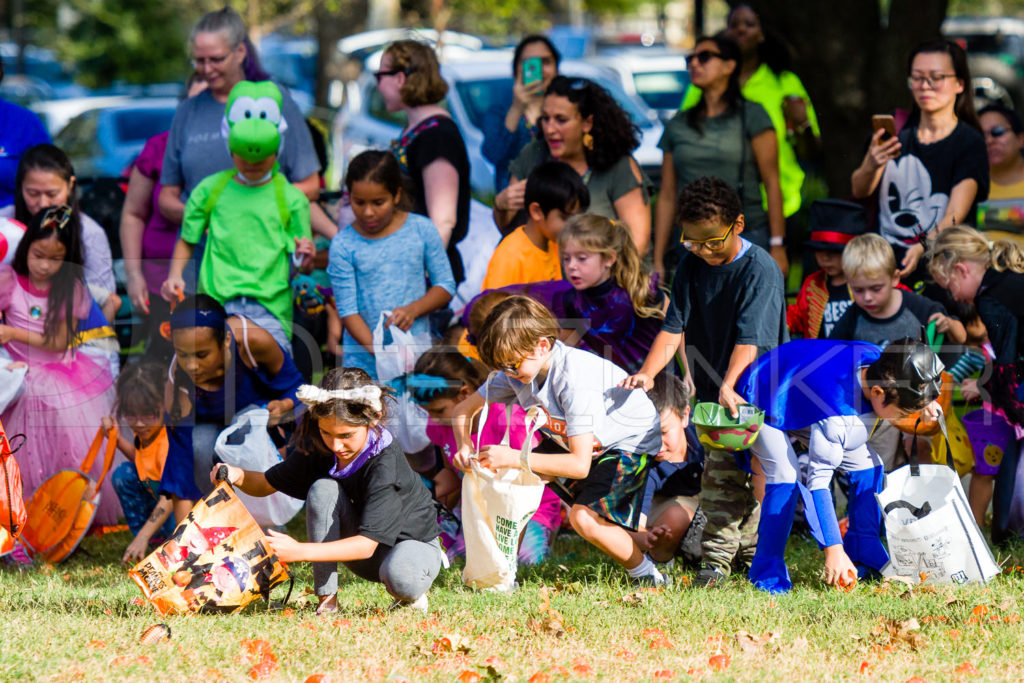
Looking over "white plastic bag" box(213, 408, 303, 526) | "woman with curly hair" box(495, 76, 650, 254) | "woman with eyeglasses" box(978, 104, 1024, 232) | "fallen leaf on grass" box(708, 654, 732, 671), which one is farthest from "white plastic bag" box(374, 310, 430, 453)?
"woman with eyeglasses" box(978, 104, 1024, 232)

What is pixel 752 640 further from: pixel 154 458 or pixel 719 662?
pixel 154 458

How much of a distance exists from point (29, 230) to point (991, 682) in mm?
4515

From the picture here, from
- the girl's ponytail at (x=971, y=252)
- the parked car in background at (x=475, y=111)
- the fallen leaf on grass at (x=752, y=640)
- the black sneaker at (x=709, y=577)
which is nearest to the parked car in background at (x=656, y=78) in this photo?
the parked car in background at (x=475, y=111)

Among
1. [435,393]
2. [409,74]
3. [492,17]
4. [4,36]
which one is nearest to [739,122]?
[409,74]

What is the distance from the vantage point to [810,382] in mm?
4973

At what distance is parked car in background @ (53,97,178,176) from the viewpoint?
1445 cm

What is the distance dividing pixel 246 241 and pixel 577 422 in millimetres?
2184

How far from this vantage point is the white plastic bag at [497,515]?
15.8ft

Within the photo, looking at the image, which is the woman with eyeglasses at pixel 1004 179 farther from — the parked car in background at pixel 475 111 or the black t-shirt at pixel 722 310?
the parked car in background at pixel 475 111

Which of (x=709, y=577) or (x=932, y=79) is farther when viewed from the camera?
(x=932, y=79)

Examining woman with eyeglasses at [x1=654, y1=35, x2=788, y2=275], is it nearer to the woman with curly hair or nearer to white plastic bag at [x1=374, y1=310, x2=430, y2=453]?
the woman with curly hair

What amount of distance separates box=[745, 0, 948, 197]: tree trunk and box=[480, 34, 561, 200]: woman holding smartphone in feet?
7.90

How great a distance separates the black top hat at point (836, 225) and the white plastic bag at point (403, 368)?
1.96 m

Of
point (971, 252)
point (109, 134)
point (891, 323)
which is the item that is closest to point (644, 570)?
point (891, 323)
